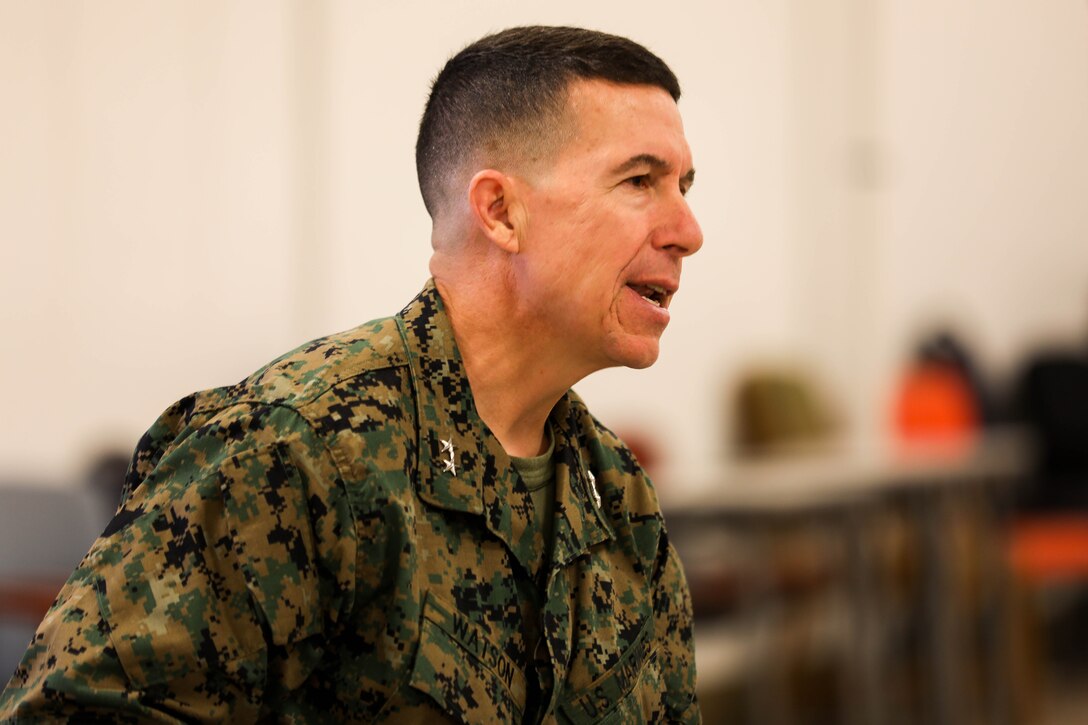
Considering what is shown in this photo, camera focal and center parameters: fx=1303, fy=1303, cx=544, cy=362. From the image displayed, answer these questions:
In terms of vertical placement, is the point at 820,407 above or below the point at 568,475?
below

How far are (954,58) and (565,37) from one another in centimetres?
520

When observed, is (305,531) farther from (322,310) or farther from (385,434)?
(322,310)

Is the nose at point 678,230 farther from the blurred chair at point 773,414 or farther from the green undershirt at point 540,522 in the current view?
the blurred chair at point 773,414

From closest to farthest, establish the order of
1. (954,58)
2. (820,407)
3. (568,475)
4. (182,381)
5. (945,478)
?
(568,475) → (182,381) → (945,478) → (820,407) → (954,58)

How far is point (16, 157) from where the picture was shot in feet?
9.91

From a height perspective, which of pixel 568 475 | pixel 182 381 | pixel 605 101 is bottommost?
pixel 182 381

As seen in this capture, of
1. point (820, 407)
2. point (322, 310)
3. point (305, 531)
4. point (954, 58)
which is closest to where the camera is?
point (305, 531)

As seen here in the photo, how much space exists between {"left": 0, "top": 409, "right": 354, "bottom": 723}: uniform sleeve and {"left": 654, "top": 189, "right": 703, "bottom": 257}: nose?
381 mm

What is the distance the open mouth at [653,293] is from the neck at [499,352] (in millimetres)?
90

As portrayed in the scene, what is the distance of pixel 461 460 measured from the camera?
1.13m

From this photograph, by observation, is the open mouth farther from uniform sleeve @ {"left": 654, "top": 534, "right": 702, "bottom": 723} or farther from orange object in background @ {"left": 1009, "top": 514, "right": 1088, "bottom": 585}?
orange object in background @ {"left": 1009, "top": 514, "right": 1088, "bottom": 585}

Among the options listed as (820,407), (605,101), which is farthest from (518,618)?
(820,407)

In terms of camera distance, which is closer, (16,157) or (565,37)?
(565,37)

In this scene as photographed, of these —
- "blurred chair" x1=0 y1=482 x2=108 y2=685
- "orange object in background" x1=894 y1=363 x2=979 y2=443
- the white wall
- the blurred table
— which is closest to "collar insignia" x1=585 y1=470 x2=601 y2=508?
the white wall
